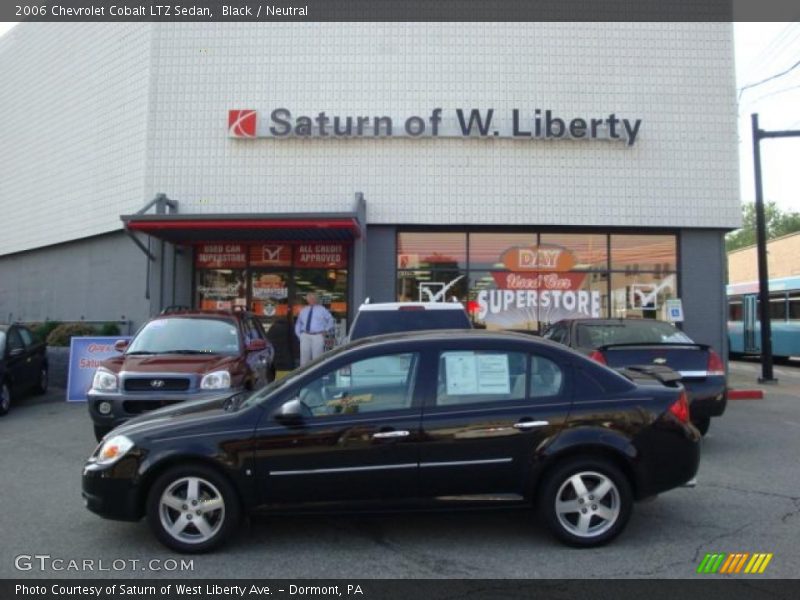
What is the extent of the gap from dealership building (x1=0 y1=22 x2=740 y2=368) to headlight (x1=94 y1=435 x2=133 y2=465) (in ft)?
30.7

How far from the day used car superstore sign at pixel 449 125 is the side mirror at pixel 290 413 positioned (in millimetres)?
10581

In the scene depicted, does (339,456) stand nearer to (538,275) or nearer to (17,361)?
(17,361)

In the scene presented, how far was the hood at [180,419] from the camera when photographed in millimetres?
4754

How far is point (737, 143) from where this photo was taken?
14.6 metres

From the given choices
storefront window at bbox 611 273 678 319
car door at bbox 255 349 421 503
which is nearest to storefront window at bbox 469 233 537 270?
storefront window at bbox 611 273 678 319

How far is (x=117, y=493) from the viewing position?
4695mm

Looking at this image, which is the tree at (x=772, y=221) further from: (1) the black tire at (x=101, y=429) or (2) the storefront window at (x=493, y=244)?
(1) the black tire at (x=101, y=429)

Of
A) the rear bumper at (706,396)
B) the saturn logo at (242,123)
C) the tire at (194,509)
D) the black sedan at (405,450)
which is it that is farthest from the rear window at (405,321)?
the saturn logo at (242,123)

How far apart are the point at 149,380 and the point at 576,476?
202 inches

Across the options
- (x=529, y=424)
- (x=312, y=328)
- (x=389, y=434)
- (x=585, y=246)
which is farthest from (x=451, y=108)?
(x=389, y=434)

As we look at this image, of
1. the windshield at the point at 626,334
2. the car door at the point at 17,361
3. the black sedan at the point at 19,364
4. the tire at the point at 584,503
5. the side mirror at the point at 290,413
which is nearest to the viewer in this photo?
the side mirror at the point at 290,413

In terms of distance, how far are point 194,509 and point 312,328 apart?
24.2 ft
